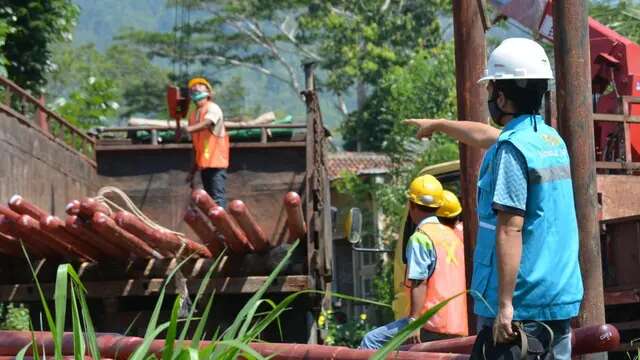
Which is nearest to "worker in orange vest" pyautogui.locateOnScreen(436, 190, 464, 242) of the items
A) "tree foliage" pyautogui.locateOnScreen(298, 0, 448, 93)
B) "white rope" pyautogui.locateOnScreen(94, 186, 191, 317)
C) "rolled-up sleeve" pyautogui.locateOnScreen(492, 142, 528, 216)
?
"white rope" pyautogui.locateOnScreen(94, 186, 191, 317)

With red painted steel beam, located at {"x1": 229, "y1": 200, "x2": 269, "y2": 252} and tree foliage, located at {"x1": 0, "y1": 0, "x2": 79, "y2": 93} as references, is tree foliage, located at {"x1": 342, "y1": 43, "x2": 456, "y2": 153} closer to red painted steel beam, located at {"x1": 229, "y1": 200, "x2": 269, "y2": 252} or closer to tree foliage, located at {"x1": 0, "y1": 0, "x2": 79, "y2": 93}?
tree foliage, located at {"x1": 0, "y1": 0, "x2": 79, "y2": 93}

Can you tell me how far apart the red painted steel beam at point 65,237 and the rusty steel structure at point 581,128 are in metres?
4.24

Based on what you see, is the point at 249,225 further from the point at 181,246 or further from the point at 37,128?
the point at 37,128

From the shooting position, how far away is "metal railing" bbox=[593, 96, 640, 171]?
34.3ft

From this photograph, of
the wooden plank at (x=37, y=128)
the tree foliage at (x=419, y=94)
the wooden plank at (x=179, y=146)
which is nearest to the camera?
the wooden plank at (x=37, y=128)

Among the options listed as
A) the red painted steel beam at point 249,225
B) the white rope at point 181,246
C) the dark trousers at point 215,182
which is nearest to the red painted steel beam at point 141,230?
the white rope at point 181,246

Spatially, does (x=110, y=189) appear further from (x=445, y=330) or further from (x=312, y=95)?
(x=445, y=330)

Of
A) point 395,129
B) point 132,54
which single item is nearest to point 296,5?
point 395,129

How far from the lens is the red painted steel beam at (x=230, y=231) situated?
9.77m

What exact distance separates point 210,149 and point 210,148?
1cm

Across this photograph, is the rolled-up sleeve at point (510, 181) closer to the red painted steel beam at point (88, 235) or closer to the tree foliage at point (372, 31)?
the red painted steel beam at point (88, 235)

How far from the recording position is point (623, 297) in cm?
980

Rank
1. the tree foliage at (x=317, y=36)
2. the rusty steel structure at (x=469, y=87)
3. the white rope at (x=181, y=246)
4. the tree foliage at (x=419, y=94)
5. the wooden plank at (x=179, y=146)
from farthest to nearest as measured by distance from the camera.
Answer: the tree foliage at (x=317, y=36), the tree foliage at (x=419, y=94), the wooden plank at (x=179, y=146), the white rope at (x=181, y=246), the rusty steel structure at (x=469, y=87)

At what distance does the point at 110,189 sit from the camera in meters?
11.8
